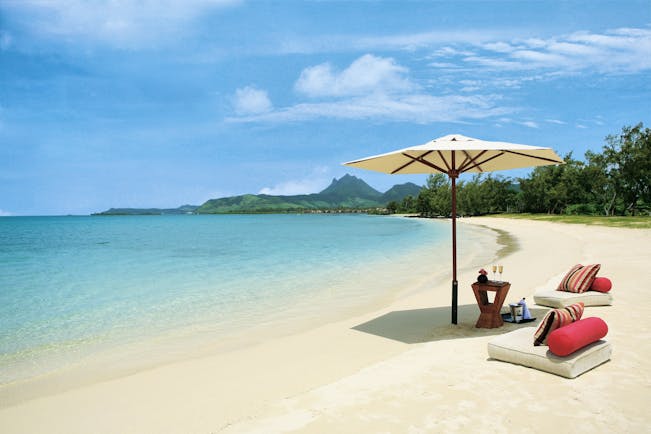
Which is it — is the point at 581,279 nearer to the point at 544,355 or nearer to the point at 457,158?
the point at 457,158

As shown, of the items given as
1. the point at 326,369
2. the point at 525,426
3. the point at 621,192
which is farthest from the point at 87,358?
the point at 621,192

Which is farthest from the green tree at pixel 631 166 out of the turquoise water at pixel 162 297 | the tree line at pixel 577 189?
the turquoise water at pixel 162 297

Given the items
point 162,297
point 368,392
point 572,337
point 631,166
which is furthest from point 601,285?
point 631,166

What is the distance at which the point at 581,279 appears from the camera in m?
8.29

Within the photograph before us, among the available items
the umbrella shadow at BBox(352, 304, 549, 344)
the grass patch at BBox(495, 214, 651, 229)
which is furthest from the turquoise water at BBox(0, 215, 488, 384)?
the grass patch at BBox(495, 214, 651, 229)

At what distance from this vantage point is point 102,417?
4.55 meters

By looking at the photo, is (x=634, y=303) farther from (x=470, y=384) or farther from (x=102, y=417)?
(x=102, y=417)

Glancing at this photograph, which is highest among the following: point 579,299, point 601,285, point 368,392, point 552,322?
point 552,322

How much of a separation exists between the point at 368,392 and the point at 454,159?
4118mm

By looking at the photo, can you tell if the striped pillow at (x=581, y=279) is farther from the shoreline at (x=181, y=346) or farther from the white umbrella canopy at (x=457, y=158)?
the shoreline at (x=181, y=346)

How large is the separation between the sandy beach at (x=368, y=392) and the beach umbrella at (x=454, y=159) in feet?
6.17

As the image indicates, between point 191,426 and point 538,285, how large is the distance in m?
9.97

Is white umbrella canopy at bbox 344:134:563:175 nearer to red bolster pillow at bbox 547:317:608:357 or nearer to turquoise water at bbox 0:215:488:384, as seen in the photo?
red bolster pillow at bbox 547:317:608:357

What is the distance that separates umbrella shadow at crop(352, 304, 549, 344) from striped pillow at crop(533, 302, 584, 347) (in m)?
1.60
